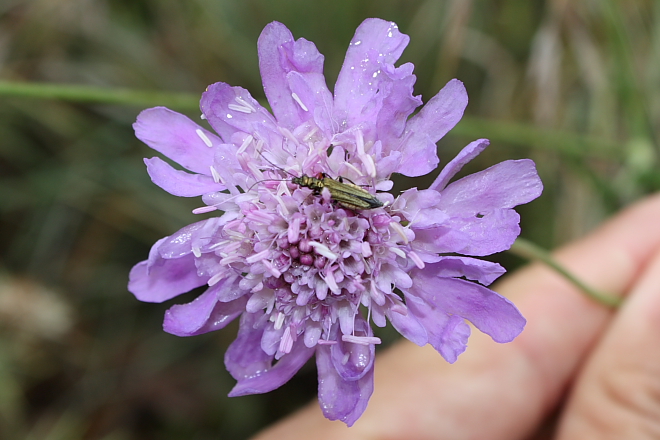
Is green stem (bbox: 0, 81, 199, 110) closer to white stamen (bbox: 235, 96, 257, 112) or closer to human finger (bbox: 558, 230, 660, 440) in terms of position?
white stamen (bbox: 235, 96, 257, 112)

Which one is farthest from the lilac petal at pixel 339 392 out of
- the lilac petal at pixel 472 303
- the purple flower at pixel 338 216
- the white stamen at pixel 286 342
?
the lilac petal at pixel 472 303

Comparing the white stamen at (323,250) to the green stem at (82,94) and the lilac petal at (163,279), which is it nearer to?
the lilac petal at (163,279)

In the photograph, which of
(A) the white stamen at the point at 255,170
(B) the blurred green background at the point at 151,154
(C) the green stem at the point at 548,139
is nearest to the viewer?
(A) the white stamen at the point at 255,170

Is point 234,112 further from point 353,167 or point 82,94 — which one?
point 82,94

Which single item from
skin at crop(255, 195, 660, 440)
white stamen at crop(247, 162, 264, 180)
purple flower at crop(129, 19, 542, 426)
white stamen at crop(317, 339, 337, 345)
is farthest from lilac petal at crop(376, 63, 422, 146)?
skin at crop(255, 195, 660, 440)

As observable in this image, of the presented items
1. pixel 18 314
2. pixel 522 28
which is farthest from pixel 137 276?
pixel 522 28

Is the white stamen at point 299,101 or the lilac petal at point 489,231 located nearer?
the lilac petal at point 489,231

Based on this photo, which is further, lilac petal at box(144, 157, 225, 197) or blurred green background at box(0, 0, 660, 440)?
blurred green background at box(0, 0, 660, 440)
